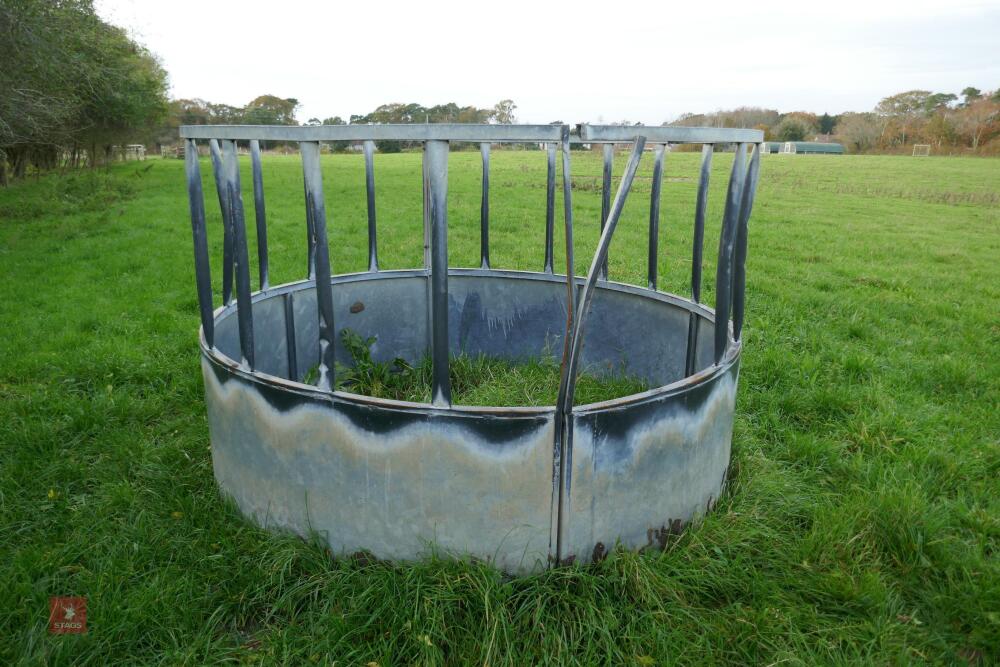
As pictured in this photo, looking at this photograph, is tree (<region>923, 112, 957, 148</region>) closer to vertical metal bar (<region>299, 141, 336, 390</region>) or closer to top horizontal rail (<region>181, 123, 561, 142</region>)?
top horizontal rail (<region>181, 123, 561, 142</region>)

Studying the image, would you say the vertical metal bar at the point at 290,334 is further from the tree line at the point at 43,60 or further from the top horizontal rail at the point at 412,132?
the tree line at the point at 43,60

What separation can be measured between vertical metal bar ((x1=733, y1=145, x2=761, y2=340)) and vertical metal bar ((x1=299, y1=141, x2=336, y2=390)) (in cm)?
170

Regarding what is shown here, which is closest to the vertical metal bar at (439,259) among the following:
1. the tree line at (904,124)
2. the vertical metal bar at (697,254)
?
the vertical metal bar at (697,254)

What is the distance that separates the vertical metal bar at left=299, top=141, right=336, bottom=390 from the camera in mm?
2574

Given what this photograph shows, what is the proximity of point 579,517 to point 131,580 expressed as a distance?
1719 mm

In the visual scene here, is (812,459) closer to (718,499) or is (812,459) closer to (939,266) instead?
(718,499)

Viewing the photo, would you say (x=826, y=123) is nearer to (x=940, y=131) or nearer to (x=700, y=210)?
(x=940, y=131)

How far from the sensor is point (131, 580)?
8.90ft

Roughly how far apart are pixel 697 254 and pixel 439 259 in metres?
1.83

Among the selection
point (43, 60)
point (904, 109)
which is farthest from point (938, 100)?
point (43, 60)

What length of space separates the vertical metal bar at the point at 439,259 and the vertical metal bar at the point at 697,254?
151cm

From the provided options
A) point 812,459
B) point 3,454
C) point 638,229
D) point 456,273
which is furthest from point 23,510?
point 638,229

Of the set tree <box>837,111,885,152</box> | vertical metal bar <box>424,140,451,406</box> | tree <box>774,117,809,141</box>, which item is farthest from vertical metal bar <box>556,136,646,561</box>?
tree <box>774,117,809,141</box>

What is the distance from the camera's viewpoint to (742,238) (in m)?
3.19
